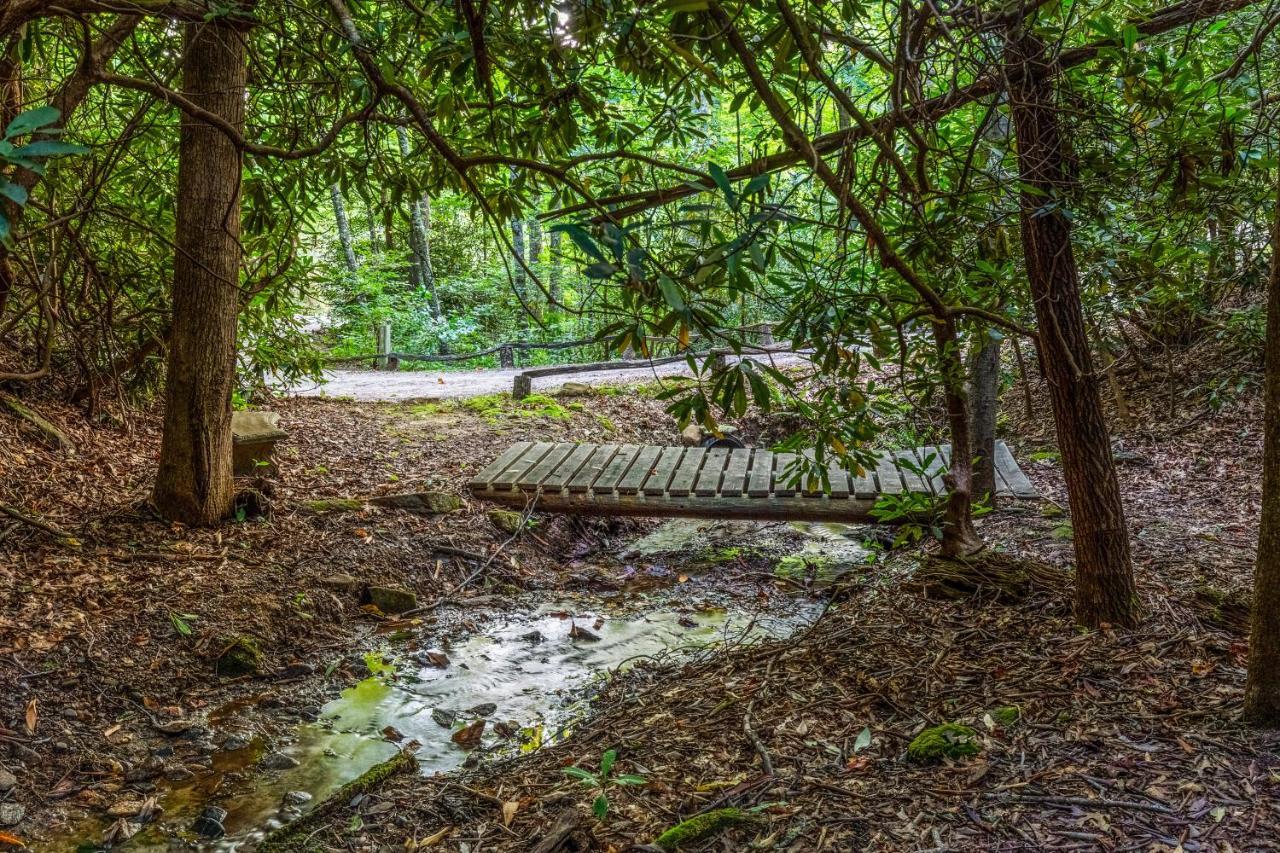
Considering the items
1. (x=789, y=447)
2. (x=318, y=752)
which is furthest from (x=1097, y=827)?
(x=318, y=752)

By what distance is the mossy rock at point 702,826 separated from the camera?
1.97 m

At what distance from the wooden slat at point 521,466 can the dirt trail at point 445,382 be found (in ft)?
10.4

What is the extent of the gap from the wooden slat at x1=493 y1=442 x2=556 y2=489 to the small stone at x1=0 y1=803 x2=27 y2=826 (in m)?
3.34

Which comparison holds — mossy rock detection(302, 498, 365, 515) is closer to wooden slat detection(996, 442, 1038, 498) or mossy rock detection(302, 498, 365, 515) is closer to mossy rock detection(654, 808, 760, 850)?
mossy rock detection(654, 808, 760, 850)

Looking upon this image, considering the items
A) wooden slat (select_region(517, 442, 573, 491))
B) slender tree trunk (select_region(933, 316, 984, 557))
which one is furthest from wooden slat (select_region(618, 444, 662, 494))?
slender tree trunk (select_region(933, 316, 984, 557))

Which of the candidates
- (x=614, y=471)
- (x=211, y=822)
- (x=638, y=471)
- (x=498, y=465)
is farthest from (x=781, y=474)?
(x=211, y=822)

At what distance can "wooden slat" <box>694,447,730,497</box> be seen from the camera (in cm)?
536

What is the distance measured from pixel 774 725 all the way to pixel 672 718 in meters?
0.40

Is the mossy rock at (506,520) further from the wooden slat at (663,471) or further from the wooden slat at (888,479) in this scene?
the wooden slat at (888,479)

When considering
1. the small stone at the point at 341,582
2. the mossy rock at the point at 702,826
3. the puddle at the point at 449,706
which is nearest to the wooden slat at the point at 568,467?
the puddle at the point at 449,706

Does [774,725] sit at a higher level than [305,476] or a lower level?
lower

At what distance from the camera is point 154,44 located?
454 centimetres

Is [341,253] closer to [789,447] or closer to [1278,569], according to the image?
[789,447]

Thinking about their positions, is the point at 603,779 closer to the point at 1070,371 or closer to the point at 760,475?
the point at 1070,371
